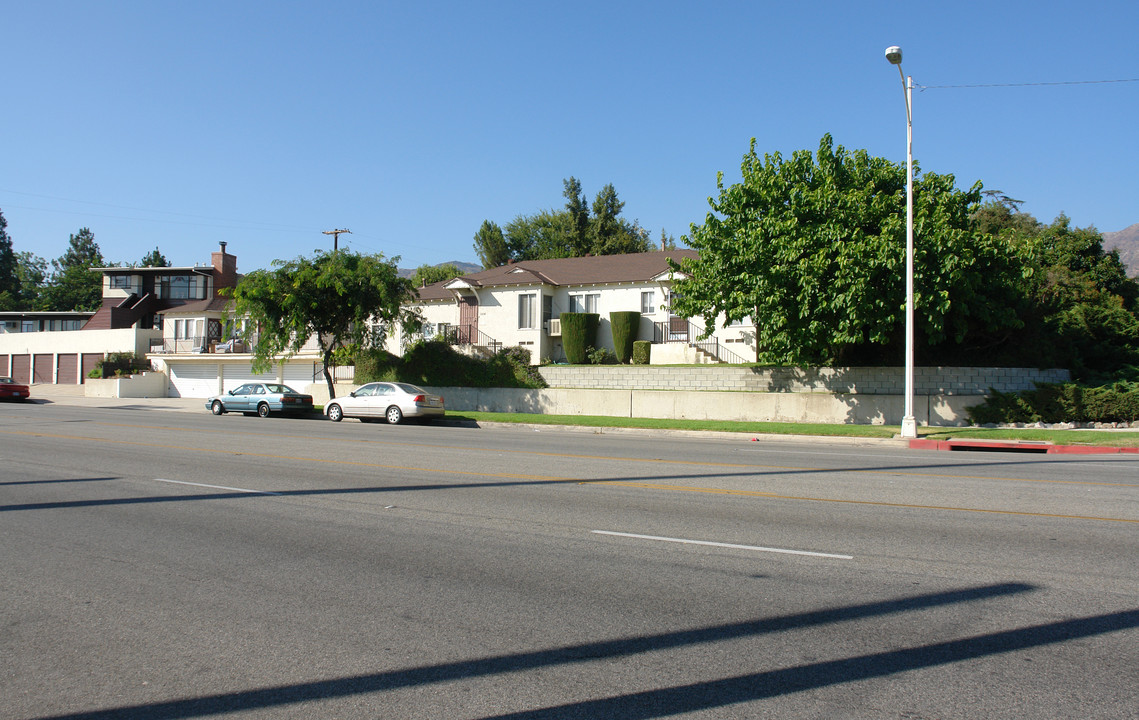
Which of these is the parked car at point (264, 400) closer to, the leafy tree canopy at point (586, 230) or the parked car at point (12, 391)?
the parked car at point (12, 391)

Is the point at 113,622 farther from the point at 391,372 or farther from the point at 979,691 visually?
the point at 391,372

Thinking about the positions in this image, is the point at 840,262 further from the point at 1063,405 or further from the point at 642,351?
the point at 642,351

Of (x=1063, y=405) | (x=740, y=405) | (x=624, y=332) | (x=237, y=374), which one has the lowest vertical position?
(x=740, y=405)

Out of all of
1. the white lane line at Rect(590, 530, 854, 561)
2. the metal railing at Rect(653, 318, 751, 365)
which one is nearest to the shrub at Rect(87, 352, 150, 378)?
the metal railing at Rect(653, 318, 751, 365)

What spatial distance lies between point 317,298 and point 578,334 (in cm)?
1205

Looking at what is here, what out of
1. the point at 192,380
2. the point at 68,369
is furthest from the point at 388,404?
the point at 68,369

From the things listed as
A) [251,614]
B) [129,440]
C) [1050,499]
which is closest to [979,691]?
[251,614]

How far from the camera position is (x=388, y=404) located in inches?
1114

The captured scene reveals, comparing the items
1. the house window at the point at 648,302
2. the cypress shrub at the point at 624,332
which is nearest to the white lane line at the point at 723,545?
the cypress shrub at the point at 624,332

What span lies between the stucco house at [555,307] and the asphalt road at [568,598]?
23968 millimetres

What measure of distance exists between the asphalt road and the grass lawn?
8.70 meters

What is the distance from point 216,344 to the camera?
48.3 metres

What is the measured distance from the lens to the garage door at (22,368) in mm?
57531

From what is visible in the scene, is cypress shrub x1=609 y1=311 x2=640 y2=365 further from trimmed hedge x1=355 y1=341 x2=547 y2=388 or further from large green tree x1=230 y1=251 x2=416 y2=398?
large green tree x1=230 y1=251 x2=416 y2=398
